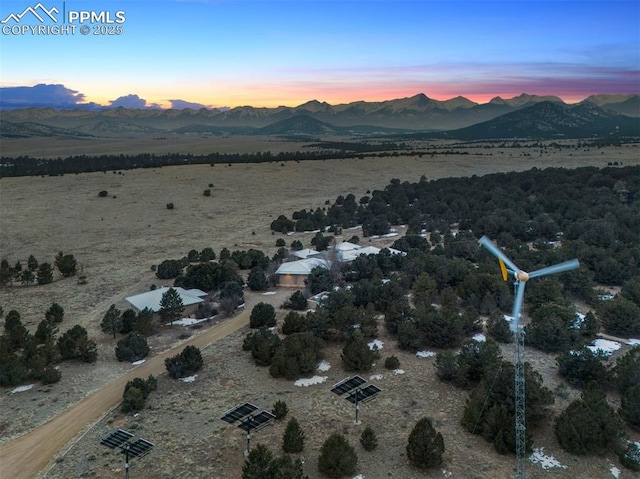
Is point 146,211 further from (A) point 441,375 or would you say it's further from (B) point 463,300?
(A) point 441,375

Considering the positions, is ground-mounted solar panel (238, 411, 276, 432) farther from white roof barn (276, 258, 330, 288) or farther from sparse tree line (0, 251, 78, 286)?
sparse tree line (0, 251, 78, 286)

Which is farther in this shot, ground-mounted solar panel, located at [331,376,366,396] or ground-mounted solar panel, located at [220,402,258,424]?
ground-mounted solar panel, located at [331,376,366,396]

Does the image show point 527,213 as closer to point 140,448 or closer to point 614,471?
point 614,471

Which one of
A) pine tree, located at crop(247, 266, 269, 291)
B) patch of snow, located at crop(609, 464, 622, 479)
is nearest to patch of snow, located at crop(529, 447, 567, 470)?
patch of snow, located at crop(609, 464, 622, 479)

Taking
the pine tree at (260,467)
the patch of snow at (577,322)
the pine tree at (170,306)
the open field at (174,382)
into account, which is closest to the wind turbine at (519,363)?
the open field at (174,382)

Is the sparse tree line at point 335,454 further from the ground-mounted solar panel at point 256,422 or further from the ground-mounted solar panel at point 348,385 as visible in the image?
the ground-mounted solar panel at point 348,385

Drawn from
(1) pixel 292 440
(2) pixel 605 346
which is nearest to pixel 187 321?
(1) pixel 292 440
